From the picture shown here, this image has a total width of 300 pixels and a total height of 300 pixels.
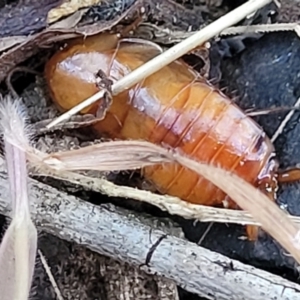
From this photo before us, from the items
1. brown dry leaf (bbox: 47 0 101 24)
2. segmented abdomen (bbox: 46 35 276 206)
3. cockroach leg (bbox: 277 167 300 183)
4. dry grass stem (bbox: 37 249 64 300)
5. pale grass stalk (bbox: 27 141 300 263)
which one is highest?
brown dry leaf (bbox: 47 0 101 24)

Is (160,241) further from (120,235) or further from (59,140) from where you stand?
(59,140)

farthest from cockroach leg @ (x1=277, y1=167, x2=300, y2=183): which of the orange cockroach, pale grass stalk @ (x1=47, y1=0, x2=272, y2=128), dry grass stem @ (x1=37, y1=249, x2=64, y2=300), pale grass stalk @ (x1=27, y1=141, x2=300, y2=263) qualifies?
dry grass stem @ (x1=37, y1=249, x2=64, y2=300)

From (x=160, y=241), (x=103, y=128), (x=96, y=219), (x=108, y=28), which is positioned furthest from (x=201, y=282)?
(x=108, y=28)

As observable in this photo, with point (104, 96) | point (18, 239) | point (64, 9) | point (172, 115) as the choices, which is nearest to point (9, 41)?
point (64, 9)

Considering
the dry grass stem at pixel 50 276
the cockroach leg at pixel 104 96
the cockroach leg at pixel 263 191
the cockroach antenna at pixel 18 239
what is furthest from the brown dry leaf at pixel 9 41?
the cockroach leg at pixel 263 191

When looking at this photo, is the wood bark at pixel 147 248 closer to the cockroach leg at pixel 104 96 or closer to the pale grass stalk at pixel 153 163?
the pale grass stalk at pixel 153 163

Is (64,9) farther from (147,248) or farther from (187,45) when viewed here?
(147,248)

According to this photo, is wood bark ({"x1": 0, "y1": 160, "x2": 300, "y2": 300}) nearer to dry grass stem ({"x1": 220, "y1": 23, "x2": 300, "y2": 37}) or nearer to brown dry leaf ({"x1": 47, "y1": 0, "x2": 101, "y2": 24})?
brown dry leaf ({"x1": 47, "y1": 0, "x2": 101, "y2": 24})
